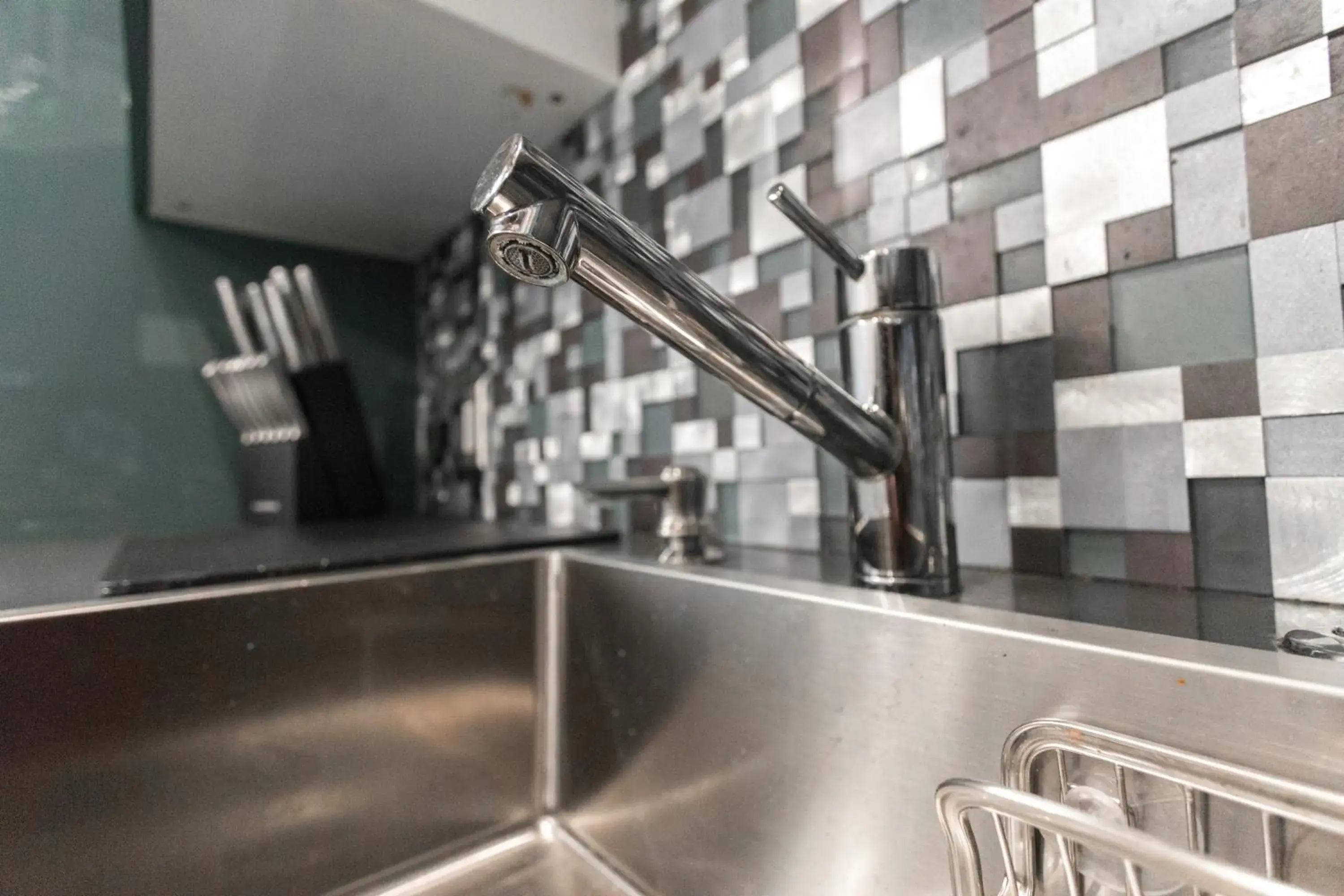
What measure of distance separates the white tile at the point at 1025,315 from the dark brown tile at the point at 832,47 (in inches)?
9.6

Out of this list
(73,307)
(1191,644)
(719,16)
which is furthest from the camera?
(73,307)

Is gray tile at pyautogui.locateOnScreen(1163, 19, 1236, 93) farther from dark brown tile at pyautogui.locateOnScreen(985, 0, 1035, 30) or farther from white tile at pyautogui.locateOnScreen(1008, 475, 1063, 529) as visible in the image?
white tile at pyautogui.locateOnScreen(1008, 475, 1063, 529)

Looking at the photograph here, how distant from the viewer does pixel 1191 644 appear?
25 centimetres

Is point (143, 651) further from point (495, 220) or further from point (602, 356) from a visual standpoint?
point (602, 356)

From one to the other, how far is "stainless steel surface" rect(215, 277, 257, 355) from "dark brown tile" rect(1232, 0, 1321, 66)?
114cm

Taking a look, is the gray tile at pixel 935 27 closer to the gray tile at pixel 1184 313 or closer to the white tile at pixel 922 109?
the white tile at pixel 922 109

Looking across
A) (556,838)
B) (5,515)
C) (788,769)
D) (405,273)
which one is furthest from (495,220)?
(405,273)

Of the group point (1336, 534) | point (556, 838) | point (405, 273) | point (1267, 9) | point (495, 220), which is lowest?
point (556, 838)

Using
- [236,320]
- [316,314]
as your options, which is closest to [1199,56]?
[316,314]

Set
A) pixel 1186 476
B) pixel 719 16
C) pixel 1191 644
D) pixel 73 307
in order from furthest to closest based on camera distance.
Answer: pixel 73 307
pixel 719 16
pixel 1186 476
pixel 1191 644

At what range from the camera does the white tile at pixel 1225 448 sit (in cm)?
34

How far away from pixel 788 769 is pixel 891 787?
2.5 inches

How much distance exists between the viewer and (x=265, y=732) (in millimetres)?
450

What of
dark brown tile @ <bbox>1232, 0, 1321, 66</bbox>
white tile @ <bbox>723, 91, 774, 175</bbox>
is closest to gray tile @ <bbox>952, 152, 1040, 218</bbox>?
dark brown tile @ <bbox>1232, 0, 1321, 66</bbox>
